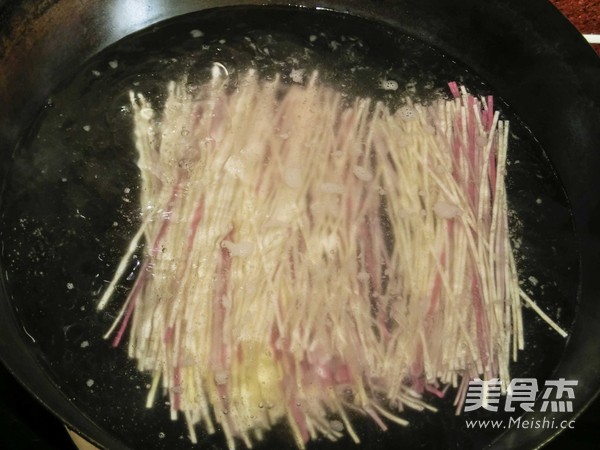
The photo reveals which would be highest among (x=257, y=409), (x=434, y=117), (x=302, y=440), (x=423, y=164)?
(x=434, y=117)

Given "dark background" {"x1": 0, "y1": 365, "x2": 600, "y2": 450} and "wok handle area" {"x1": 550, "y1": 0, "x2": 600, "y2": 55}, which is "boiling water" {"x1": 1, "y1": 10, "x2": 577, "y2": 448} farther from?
"wok handle area" {"x1": 550, "y1": 0, "x2": 600, "y2": 55}

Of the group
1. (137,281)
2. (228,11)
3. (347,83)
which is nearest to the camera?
(137,281)

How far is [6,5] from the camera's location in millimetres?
2031

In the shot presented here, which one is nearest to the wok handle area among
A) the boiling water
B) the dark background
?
the boiling water

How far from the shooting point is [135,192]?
1984 mm

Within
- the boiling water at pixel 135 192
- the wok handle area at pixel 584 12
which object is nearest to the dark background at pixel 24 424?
the boiling water at pixel 135 192

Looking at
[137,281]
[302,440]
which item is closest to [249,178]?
[137,281]

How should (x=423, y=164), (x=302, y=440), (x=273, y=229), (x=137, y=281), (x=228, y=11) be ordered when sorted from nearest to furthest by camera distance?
1. (x=302, y=440)
2. (x=137, y=281)
3. (x=273, y=229)
4. (x=423, y=164)
5. (x=228, y=11)

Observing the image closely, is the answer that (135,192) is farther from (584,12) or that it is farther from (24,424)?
(584,12)

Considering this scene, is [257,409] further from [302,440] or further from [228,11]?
[228,11]

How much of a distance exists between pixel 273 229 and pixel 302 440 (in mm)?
625

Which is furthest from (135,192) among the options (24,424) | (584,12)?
(584,12)

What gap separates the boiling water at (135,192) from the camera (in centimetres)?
168

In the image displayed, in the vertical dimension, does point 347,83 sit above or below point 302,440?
above
